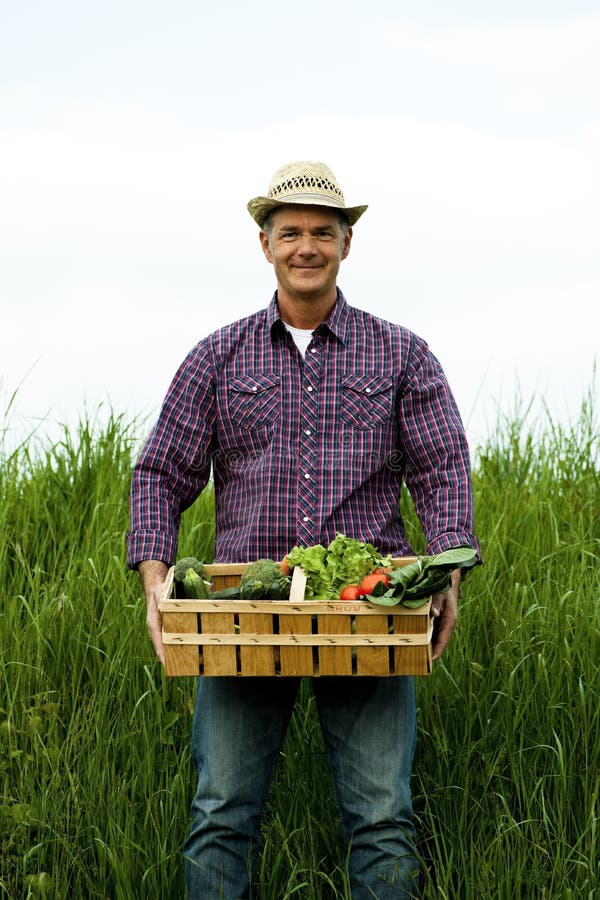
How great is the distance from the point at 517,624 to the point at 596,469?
2.10 m

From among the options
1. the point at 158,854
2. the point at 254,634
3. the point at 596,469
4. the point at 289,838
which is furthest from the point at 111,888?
the point at 596,469

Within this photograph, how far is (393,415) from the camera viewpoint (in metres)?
3.50

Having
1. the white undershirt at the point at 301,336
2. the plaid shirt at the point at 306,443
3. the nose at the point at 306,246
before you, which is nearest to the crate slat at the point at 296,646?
the plaid shirt at the point at 306,443

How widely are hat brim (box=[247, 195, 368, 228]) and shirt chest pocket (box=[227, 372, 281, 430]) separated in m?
0.55

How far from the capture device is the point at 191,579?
3072 millimetres

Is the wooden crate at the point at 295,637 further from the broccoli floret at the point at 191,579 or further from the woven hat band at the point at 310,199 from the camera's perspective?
Answer: the woven hat band at the point at 310,199

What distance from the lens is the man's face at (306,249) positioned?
343 centimetres

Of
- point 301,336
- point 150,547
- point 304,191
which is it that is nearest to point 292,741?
point 150,547

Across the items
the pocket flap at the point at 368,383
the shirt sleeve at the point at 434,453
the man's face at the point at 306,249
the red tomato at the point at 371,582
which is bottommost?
the red tomato at the point at 371,582

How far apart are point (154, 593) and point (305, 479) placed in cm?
59

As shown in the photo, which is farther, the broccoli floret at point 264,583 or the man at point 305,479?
the man at point 305,479

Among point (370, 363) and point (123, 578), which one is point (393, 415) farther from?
point (123, 578)

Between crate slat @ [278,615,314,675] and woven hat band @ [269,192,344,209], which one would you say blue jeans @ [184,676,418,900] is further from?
woven hat band @ [269,192,344,209]

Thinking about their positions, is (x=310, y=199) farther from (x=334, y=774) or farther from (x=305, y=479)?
(x=334, y=774)
